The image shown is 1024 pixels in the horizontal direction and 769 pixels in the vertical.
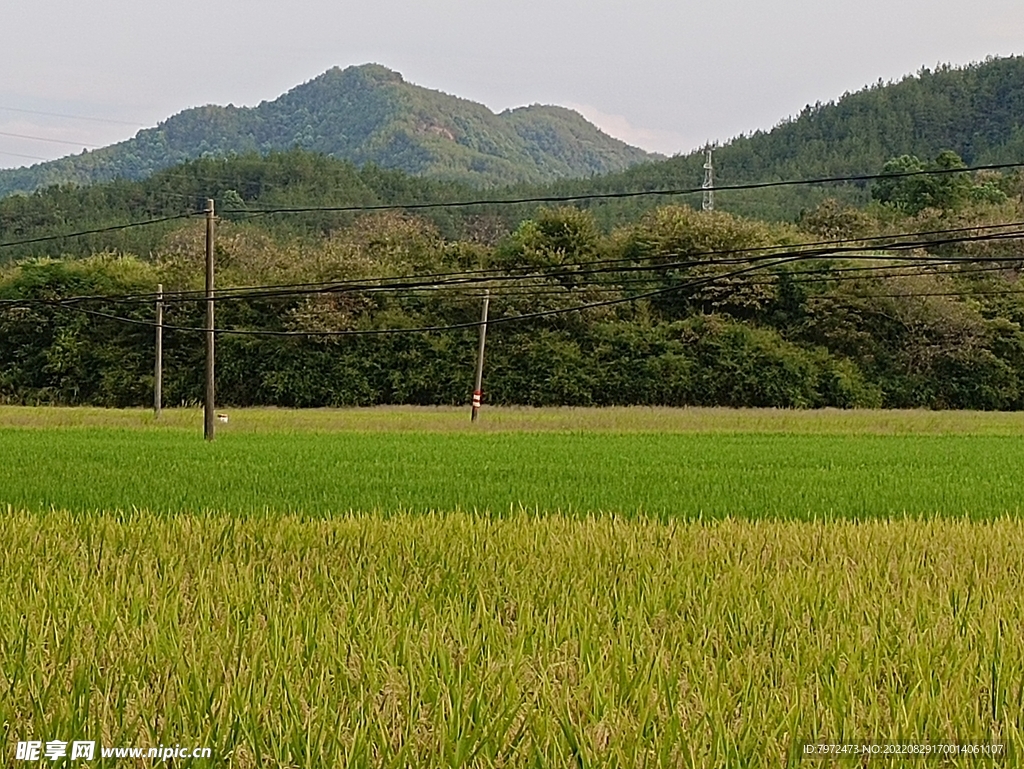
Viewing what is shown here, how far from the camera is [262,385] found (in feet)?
106

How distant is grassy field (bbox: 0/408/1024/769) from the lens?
246cm

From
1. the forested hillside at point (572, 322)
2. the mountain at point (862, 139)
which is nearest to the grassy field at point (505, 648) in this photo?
the forested hillside at point (572, 322)

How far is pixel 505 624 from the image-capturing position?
382 cm

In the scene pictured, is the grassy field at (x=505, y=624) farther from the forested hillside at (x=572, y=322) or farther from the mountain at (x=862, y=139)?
the mountain at (x=862, y=139)

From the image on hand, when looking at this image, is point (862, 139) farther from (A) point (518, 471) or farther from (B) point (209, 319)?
(A) point (518, 471)

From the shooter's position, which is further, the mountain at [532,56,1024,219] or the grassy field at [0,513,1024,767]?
the mountain at [532,56,1024,219]

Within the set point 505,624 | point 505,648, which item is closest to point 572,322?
point 505,624

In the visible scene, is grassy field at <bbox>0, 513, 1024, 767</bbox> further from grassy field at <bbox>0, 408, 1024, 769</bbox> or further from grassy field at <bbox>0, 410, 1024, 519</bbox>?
grassy field at <bbox>0, 410, 1024, 519</bbox>

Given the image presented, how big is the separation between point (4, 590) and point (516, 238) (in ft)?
107

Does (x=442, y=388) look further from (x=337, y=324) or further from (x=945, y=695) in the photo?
(x=945, y=695)

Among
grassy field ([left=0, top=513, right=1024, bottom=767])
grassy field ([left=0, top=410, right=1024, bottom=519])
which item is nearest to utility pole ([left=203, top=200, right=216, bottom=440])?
grassy field ([left=0, top=410, right=1024, bottom=519])

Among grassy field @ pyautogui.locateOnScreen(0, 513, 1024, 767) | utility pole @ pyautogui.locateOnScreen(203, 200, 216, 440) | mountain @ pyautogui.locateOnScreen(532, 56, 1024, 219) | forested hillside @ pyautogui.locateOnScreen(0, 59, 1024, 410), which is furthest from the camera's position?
mountain @ pyautogui.locateOnScreen(532, 56, 1024, 219)

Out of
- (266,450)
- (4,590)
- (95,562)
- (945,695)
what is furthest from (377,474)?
(945,695)

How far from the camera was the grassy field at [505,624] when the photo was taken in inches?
96.8
